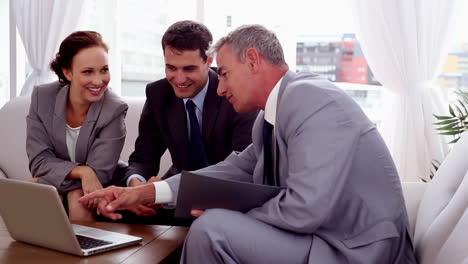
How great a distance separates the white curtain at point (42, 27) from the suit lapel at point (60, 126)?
1881 mm

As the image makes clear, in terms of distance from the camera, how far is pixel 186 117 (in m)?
2.69

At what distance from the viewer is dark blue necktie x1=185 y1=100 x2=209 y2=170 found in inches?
105

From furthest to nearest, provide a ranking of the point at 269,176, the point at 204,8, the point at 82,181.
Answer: the point at 204,8 → the point at 82,181 → the point at 269,176

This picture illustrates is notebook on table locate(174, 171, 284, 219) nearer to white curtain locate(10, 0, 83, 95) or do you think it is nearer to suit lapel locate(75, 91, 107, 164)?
suit lapel locate(75, 91, 107, 164)

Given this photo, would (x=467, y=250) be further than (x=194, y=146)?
No

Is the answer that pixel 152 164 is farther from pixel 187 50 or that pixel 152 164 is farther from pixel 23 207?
pixel 23 207

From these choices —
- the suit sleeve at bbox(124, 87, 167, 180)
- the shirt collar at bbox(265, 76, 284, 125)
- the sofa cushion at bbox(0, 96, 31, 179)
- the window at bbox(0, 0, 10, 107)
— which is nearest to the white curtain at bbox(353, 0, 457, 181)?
the suit sleeve at bbox(124, 87, 167, 180)

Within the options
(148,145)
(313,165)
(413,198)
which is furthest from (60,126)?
(413,198)

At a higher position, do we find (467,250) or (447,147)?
(467,250)

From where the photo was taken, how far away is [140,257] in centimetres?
172

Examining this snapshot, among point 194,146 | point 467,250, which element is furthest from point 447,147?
point 467,250

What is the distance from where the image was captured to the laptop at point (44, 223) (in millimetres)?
1691

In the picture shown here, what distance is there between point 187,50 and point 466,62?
2254mm

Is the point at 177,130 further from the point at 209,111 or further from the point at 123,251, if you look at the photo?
Result: the point at 123,251
